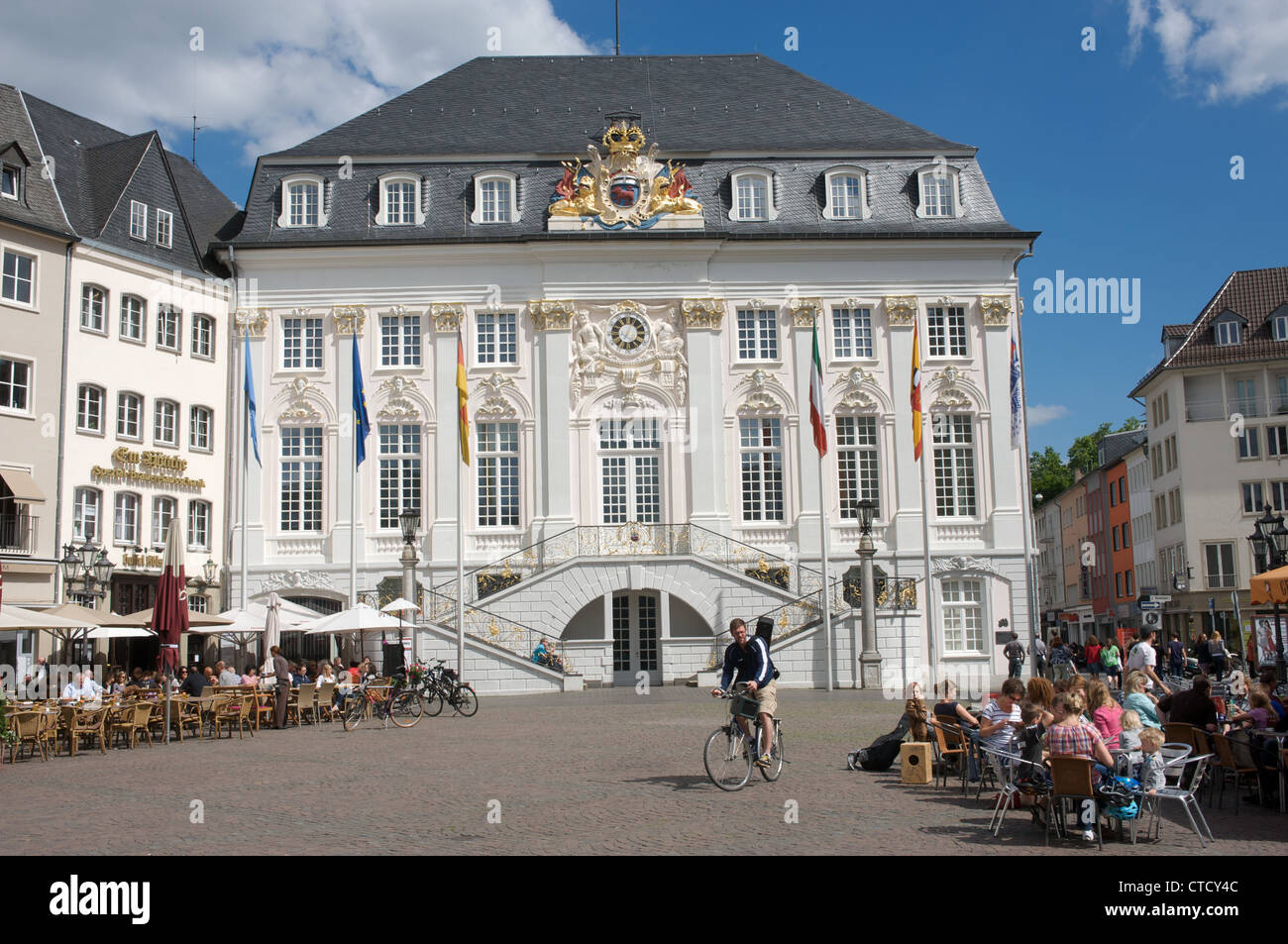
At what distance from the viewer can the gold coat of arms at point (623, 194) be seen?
124 ft

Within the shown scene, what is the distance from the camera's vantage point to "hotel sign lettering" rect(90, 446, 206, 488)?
110 ft

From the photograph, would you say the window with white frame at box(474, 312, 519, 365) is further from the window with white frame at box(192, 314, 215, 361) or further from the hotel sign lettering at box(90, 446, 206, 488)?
the hotel sign lettering at box(90, 446, 206, 488)

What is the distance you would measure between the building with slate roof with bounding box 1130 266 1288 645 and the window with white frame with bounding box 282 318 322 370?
35.1m

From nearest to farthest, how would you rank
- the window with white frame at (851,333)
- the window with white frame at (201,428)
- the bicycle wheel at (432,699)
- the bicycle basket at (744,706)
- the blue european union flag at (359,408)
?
the bicycle basket at (744,706) < the bicycle wheel at (432,699) < the blue european union flag at (359,408) < the window with white frame at (201,428) < the window with white frame at (851,333)

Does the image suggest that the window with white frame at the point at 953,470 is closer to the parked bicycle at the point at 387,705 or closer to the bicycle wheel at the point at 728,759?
the parked bicycle at the point at 387,705

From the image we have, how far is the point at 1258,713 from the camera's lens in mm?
13773

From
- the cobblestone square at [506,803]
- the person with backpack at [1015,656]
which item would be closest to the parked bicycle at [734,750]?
the cobblestone square at [506,803]

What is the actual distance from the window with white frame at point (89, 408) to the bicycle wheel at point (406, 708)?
46.1ft

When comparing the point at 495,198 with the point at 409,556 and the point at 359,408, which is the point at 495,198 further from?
the point at 409,556

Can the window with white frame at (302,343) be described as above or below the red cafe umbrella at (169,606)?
above

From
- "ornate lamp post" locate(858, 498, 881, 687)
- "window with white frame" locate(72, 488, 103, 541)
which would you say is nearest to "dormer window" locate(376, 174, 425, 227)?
"window with white frame" locate(72, 488, 103, 541)

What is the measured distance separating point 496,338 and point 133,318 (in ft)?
33.1

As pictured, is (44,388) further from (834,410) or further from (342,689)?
(834,410)

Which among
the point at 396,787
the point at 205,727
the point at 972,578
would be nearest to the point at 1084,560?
the point at 972,578
